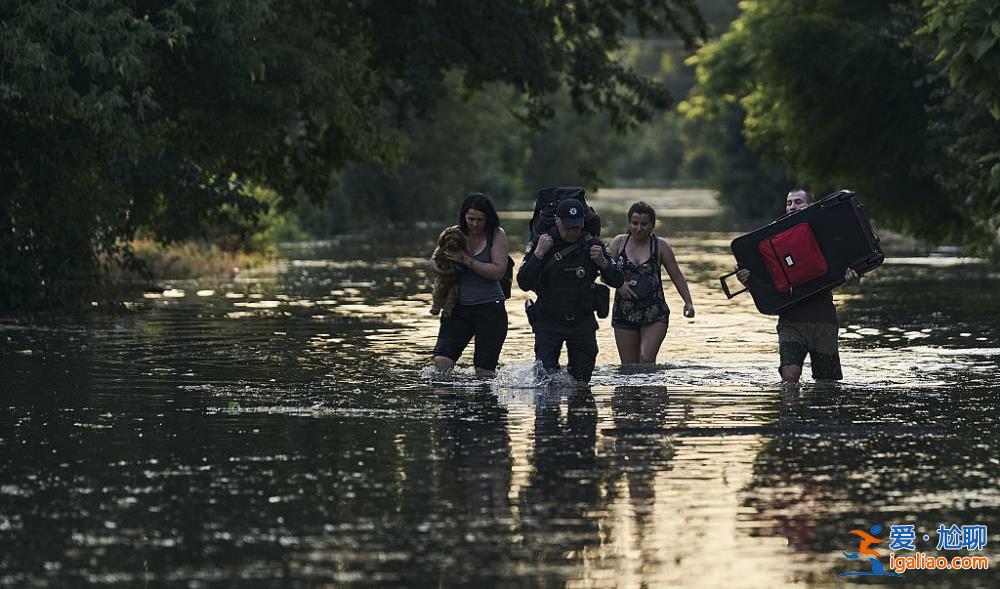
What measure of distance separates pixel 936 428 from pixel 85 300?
14411 mm

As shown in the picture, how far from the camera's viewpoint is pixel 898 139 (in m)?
35.6

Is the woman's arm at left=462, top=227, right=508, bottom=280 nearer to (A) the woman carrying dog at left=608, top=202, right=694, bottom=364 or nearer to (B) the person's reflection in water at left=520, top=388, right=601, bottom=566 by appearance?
(A) the woman carrying dog at left=608, top=202, right=694, bottom=364

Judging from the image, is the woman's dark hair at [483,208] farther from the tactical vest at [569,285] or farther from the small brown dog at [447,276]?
the tactical vest at [569,285]

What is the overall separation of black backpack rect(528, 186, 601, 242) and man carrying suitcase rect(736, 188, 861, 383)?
1.29 metres

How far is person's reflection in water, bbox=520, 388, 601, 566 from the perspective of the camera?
8859 millimetres

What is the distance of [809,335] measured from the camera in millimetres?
15547

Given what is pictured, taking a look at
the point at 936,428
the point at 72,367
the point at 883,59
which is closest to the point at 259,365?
the point at 72,367

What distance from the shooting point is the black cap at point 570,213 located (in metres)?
14.6

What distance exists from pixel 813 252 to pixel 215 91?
10121 millimetres

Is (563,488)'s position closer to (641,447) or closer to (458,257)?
Result: (641,447)

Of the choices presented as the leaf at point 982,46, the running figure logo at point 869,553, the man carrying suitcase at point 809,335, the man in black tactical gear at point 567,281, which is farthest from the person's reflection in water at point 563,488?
the leaf at point 982,46

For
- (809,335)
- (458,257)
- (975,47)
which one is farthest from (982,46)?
(458,257)

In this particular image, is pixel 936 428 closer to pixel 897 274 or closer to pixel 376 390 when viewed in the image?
pixel 376 390

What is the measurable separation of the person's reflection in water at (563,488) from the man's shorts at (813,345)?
76.9 inches
